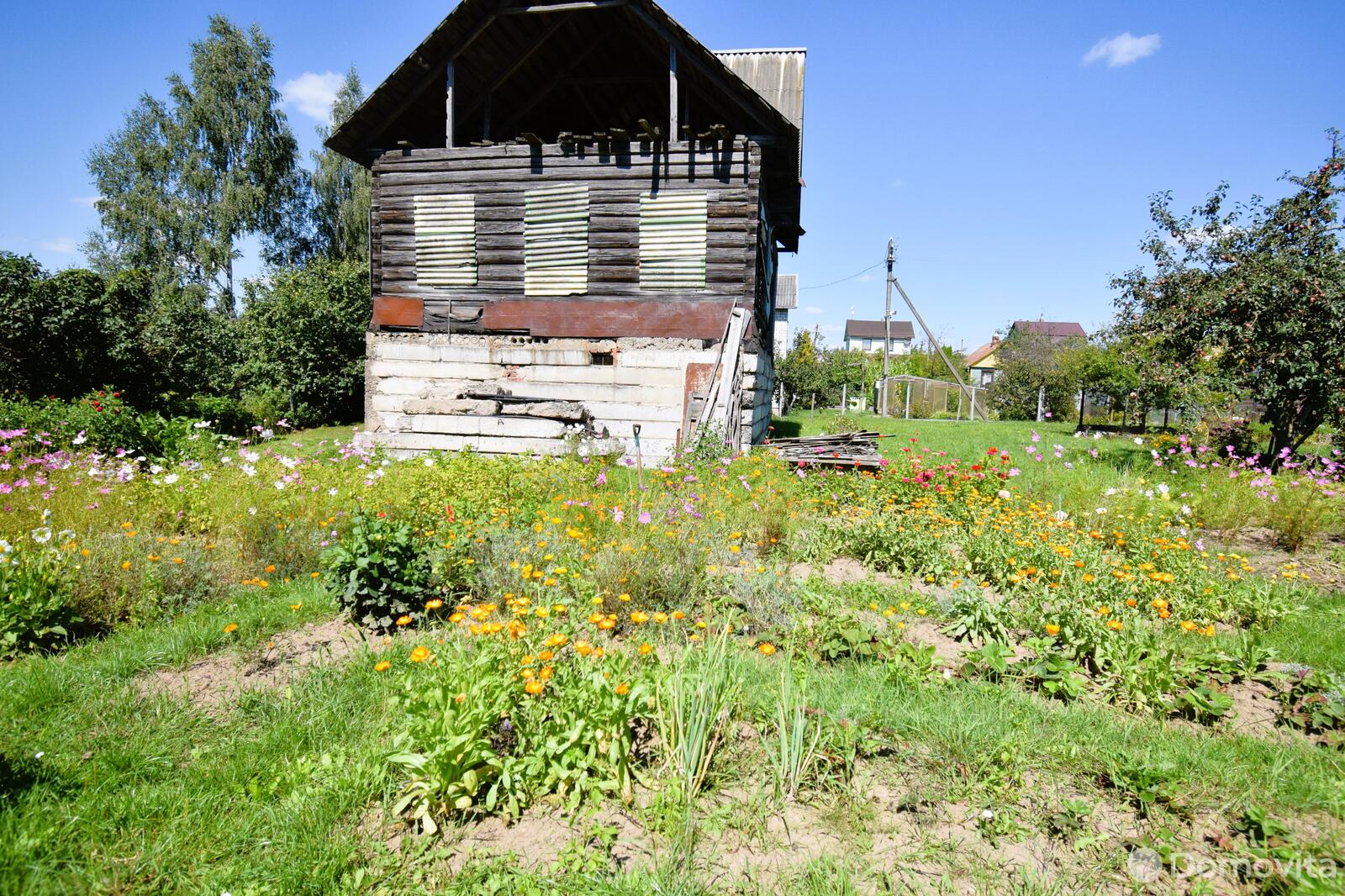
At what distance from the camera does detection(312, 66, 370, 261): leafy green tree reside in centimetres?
2709

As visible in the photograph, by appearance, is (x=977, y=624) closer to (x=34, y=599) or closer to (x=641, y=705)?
(x=641, y=705)

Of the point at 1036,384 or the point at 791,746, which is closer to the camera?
the point at 791,746

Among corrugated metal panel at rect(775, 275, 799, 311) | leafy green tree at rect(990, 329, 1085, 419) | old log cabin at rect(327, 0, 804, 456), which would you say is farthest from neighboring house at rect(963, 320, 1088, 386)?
old log cabin at rect(327, 0, 804, 456)

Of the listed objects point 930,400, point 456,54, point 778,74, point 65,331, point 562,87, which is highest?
point 778,74

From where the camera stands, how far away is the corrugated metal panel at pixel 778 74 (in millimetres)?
14672

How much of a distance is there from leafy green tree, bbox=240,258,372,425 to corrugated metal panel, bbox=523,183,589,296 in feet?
31.4

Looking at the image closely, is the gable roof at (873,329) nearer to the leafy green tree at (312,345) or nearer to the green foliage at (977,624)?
the leafy green tree at (312,345)

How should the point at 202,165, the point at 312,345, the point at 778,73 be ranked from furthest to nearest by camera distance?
the point at 202,165 < the point at 312,345 < the point at 778,73

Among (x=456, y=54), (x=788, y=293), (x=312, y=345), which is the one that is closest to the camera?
(x=456, y=54)

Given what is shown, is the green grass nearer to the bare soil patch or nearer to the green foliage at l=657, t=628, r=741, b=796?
the bare soil patch

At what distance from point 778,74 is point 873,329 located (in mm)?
66453

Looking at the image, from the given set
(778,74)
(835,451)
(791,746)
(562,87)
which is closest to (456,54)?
(562,87)

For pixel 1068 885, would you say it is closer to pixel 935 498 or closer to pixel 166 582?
pixel 935 498

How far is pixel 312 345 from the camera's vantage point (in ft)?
61.3
